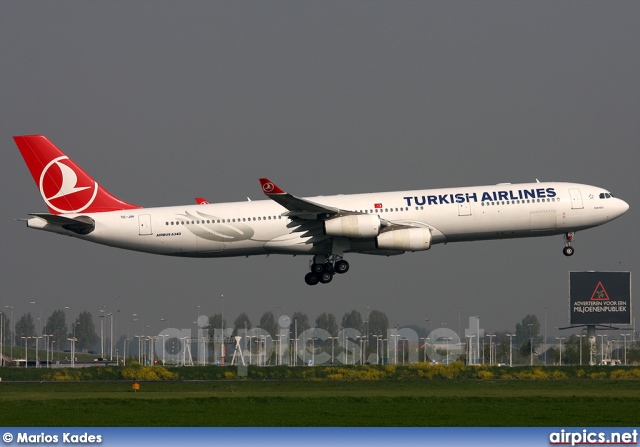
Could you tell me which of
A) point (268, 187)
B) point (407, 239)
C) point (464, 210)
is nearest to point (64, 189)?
point (268, 187)

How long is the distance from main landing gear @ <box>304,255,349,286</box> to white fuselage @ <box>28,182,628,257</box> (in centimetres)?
122

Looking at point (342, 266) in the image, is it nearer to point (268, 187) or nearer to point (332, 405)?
point (268, 187)

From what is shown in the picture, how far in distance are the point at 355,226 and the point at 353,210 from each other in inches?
68.6

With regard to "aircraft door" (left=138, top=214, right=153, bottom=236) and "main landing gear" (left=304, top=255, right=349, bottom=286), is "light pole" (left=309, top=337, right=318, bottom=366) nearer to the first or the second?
"main landing gear" (left=304, top=255, right=349, bottom=286)

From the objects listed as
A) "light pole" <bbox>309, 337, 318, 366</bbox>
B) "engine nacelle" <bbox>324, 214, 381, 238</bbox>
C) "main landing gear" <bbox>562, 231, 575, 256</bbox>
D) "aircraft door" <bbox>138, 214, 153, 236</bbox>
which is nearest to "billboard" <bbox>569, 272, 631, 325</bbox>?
"light pole" <bbox>309, 337, 318, 366</bbox>

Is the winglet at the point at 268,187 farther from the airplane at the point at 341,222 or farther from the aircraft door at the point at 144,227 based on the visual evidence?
the aircraft door at the point at 144,227

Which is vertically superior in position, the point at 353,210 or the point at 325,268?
the point at 353,210

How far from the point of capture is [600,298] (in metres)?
134

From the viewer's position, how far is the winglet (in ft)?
181

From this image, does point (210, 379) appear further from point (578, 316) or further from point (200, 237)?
point (578, 316)

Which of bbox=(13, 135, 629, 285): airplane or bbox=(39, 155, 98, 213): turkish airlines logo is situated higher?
bbox=(39, 155, 98, 213): turkish airlines logo

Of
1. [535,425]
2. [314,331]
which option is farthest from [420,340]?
[535,425]

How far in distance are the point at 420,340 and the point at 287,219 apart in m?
62.8

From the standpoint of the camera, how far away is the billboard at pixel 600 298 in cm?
13350
